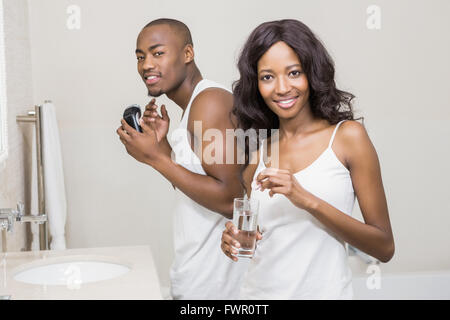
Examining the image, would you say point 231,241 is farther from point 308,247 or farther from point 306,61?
point 306,61

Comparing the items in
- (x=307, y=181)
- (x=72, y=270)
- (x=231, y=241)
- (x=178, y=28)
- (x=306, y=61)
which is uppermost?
(x=178, y=28)

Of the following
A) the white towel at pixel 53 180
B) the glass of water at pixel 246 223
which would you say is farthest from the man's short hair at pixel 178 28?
the glass of water at pixel 246 223

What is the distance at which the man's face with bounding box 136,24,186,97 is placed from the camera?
130cm

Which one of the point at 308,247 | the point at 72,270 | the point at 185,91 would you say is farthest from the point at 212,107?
the point at 72,270

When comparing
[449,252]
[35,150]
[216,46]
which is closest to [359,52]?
[216,46]

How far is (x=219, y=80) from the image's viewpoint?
1.74m

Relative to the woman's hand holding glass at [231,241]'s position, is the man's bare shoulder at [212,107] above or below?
above

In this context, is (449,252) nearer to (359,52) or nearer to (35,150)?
(359,52)

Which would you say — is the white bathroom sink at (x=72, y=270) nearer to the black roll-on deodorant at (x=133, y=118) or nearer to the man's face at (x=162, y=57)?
the black roll-on deodorant at (x=133, y=118)

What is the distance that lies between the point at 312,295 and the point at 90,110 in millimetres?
983

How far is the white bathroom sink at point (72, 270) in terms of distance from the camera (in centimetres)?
117

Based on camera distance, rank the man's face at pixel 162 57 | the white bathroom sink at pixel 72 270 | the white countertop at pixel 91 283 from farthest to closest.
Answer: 1. the man's face at pixel 162 57
2. the white bathroom sink at pixel 72 270
3. the white countertop at pixel 91 283

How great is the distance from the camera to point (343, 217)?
0.95 metres

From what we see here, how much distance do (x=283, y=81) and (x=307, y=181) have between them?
0.65 feet
